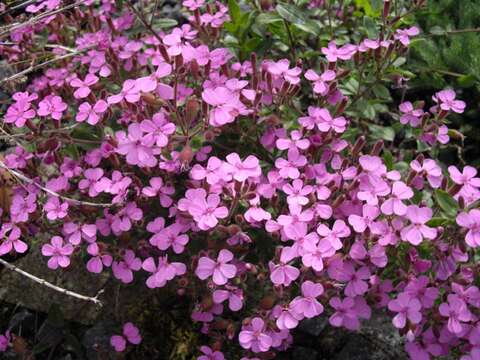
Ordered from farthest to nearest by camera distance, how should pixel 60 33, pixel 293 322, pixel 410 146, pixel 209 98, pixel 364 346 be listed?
pixel 410 146 < pixel 60 33 < pixel 364 346 < pixel 209 98 < pixel 293 322

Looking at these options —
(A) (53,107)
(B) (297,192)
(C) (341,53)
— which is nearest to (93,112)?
(A) (53,107)

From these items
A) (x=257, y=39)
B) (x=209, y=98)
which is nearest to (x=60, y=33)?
(x=257, y=39)

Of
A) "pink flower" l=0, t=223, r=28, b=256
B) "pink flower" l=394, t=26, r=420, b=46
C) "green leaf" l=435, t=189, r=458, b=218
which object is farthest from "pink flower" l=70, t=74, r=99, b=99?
"green leaf" l=435, t=189, r=458, b=218

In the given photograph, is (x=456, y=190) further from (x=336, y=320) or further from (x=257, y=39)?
(x=257, y=39)

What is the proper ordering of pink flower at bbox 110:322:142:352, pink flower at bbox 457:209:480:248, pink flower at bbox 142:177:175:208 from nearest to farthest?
pink flower at bbox 457:209:480:248 → pink flower at bbox 142:177:175:208 → pink flower at bbox 110:322:142:352

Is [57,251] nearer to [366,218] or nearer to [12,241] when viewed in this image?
[12,241]

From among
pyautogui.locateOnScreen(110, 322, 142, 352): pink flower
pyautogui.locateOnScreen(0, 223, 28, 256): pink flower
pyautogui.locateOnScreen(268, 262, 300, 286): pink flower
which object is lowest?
pyautogui.locateOnScreen(110, 322, 142, 352): pink flower

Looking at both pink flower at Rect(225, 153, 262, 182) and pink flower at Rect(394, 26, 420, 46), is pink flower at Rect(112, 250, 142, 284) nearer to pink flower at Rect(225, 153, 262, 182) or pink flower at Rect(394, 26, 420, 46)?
pink flower at Rect(225, 153, 262, 182)
